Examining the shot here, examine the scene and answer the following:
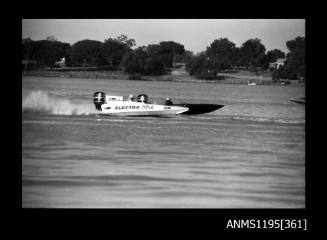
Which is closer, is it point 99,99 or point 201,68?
point 99,99

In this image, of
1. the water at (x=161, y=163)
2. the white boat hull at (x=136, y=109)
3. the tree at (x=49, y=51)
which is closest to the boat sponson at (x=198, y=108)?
the white boat hull at (x=136, y=109)

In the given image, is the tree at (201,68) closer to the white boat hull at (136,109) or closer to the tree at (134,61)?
the tree at (134,61)

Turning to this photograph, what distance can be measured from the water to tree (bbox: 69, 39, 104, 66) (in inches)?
1871

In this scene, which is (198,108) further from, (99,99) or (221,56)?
(221,56)

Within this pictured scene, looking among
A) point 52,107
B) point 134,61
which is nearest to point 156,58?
point 134,61

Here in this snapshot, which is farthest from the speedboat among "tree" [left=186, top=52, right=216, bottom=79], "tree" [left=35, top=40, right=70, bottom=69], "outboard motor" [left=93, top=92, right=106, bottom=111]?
"tree" [left=186, top=52, right=216, bottom=79]

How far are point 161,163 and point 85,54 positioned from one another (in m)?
59.8

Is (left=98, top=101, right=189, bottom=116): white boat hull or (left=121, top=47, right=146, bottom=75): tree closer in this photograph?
(left=98, top=101, right=189, bottom=116): white boat hull

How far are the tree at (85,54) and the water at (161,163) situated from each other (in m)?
47.5

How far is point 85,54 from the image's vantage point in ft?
248

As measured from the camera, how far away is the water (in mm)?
12602

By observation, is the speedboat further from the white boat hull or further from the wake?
the wake
